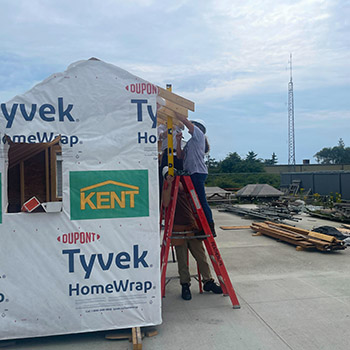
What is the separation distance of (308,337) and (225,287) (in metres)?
1.43

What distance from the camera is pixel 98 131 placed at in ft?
13.6

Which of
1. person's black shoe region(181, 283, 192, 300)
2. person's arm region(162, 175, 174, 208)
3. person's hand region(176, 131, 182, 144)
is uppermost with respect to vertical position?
person's hand region(176, 131, 182, 144)

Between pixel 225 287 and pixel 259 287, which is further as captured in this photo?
pixel 259 287

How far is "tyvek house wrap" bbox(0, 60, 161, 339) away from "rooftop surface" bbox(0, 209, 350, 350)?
0.24 m

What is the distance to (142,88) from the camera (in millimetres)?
4266

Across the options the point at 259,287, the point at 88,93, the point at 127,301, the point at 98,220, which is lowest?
the point at 259,287

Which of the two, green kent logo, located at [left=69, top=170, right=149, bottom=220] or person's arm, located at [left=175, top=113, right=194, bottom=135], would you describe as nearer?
green kent logo, located at [left=69, top=170, right=149, bottom=220]

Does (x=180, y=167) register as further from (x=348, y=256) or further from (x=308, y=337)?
(x=348, y=256)

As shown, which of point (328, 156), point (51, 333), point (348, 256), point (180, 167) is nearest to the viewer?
point (51, 333)

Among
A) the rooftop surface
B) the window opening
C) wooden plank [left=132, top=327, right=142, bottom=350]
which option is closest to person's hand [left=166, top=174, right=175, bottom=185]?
the rooftop surface

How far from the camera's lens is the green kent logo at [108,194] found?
13.3 ft

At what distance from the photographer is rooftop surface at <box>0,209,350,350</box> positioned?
389 cm

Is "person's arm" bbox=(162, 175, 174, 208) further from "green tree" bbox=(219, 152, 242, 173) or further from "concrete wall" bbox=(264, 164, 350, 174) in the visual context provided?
"concrete wall" bbox=(264, 164, 350, 174)

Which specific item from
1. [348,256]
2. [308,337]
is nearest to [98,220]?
[308,337]
